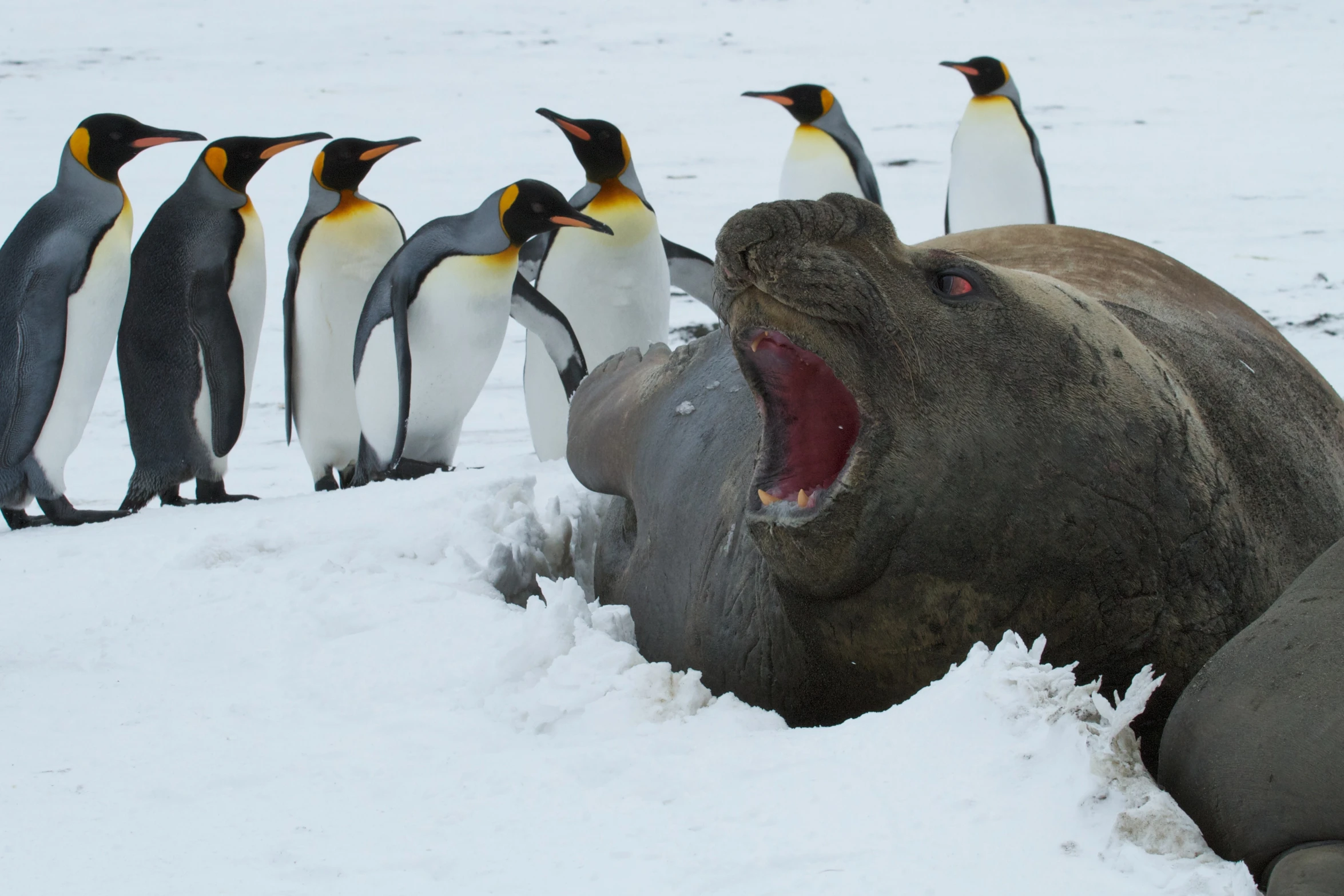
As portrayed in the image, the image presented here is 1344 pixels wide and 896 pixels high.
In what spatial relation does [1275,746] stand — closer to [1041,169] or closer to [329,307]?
[329,307]

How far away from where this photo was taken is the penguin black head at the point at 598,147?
545 centimetres

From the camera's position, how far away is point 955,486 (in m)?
1.79

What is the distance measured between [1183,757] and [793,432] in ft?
2.07

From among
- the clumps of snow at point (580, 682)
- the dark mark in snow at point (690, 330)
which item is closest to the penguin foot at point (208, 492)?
the dark mark in snow at point (690, 330)

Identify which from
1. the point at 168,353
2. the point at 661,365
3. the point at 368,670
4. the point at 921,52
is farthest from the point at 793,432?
the point at 921,52

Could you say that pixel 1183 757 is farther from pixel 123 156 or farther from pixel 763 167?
pixel 763 167

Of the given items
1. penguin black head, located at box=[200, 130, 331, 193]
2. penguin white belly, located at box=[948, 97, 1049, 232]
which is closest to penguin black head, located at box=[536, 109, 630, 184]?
penguin black head, located at box=[200, 130, 331, 193]

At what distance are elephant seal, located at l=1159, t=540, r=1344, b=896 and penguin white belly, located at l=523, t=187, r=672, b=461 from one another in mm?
3788

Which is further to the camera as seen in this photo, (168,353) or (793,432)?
(168,353)

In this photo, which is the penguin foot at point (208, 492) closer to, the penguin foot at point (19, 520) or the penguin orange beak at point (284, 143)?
the penguin foot at point (19, 520)

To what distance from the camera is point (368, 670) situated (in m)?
2.14

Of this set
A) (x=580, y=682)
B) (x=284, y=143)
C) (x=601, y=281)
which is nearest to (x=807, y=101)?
(x=601, y=281)

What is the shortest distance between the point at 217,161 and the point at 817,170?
10.1 feet

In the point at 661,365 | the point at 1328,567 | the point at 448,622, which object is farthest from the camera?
the point at 661,365
